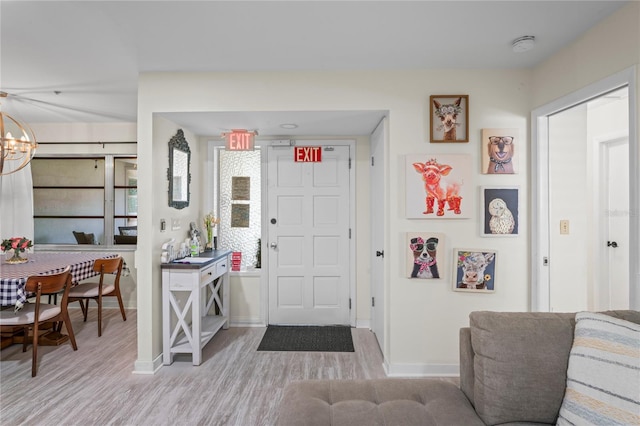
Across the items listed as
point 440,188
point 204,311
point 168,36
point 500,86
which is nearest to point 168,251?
point 204,311

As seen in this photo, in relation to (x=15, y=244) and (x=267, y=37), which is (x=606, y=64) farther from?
(x=15, y=244)

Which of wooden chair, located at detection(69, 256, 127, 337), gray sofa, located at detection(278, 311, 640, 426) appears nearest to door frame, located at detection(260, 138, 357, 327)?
wooden chair, located at detection(69, 256, 127, 337)

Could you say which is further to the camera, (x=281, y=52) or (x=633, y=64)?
(x=281, y=52)

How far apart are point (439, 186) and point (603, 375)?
180cm

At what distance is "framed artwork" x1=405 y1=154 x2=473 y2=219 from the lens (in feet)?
9.30

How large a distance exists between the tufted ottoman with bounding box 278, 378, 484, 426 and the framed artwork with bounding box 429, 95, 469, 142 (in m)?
1.93

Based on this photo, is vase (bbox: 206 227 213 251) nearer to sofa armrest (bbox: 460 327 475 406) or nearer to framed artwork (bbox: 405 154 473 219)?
framed artwork (bbox: 405 154 473 219)

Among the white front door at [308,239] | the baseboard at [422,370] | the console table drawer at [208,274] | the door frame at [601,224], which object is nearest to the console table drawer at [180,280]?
the console table drawer at [208,274]

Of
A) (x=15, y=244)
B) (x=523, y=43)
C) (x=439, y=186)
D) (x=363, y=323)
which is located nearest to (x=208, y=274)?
(x=363, y=323)

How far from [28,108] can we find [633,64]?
565 centimetres

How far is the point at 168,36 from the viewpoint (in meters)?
2.32

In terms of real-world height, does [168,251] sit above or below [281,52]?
below

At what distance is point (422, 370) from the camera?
286 centimetres

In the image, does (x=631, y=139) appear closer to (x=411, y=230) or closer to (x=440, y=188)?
(x=440, y=188)
